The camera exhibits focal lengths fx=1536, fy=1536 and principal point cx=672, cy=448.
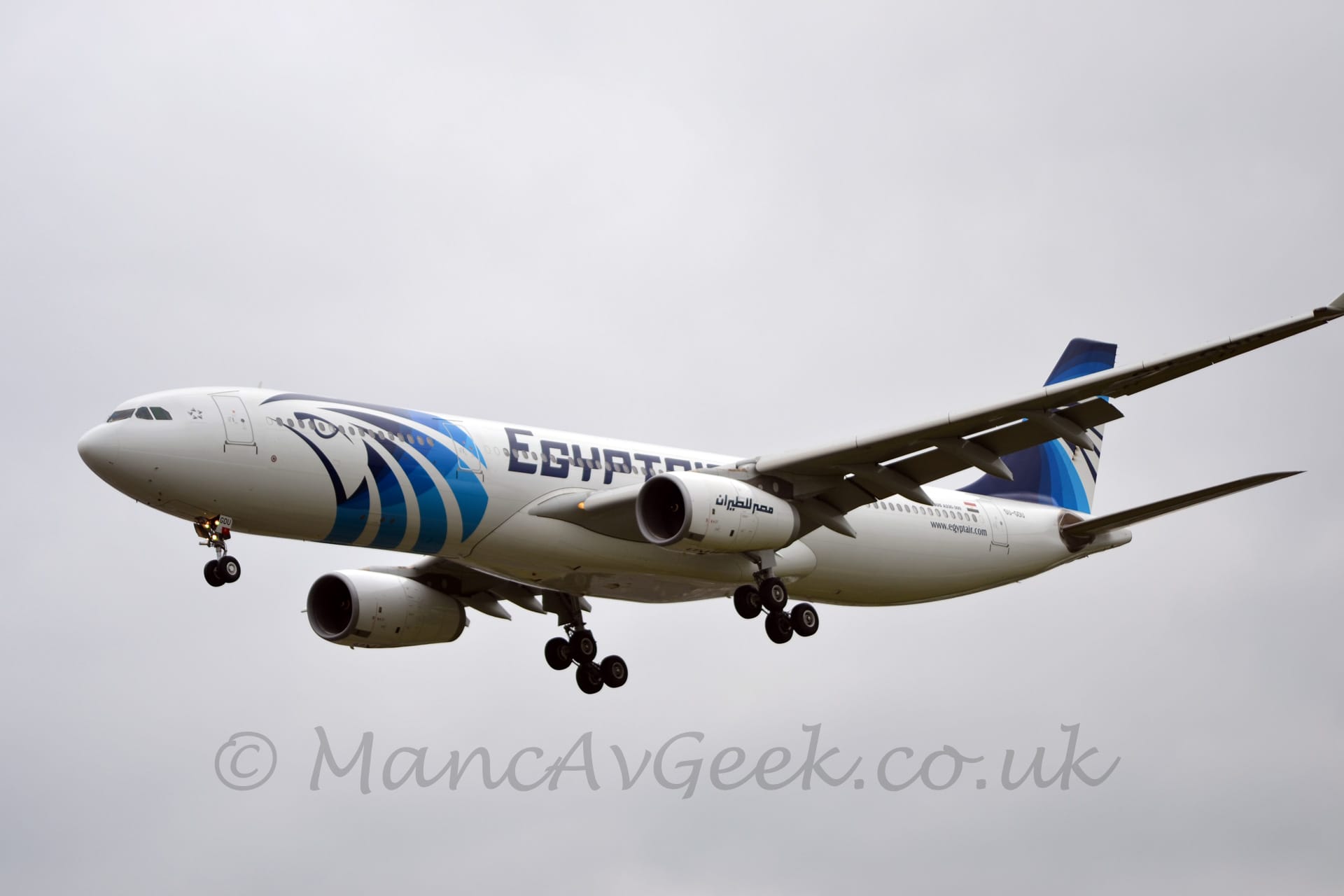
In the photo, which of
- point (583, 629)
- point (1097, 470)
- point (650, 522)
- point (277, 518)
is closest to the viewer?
point (277, 518)

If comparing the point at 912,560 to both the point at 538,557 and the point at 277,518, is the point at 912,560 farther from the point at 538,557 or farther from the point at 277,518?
the point at 277,518

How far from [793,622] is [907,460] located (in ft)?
13.1

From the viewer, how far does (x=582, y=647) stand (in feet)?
105

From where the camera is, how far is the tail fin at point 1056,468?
3651 centimetres

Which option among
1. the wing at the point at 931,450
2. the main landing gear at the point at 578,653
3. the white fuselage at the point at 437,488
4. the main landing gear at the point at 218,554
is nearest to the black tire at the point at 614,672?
the main landing gear at the point at 578,653

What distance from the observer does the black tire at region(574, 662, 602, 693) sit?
3203cm

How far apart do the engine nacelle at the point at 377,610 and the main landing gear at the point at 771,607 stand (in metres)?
6.59

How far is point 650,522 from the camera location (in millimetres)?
26781

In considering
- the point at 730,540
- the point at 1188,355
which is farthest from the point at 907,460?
the point at 1188,355

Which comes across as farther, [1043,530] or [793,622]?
[1043,530]

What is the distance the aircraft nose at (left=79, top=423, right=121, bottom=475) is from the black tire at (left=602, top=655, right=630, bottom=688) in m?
11.8

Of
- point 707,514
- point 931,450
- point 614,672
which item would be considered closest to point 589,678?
point 614,672

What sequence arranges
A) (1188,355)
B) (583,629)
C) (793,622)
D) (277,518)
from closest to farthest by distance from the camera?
(1188,355), (277,518), (793,622), (583,629)

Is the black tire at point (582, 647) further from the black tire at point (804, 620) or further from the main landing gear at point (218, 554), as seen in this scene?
the main landing gear at point (218, 554)
